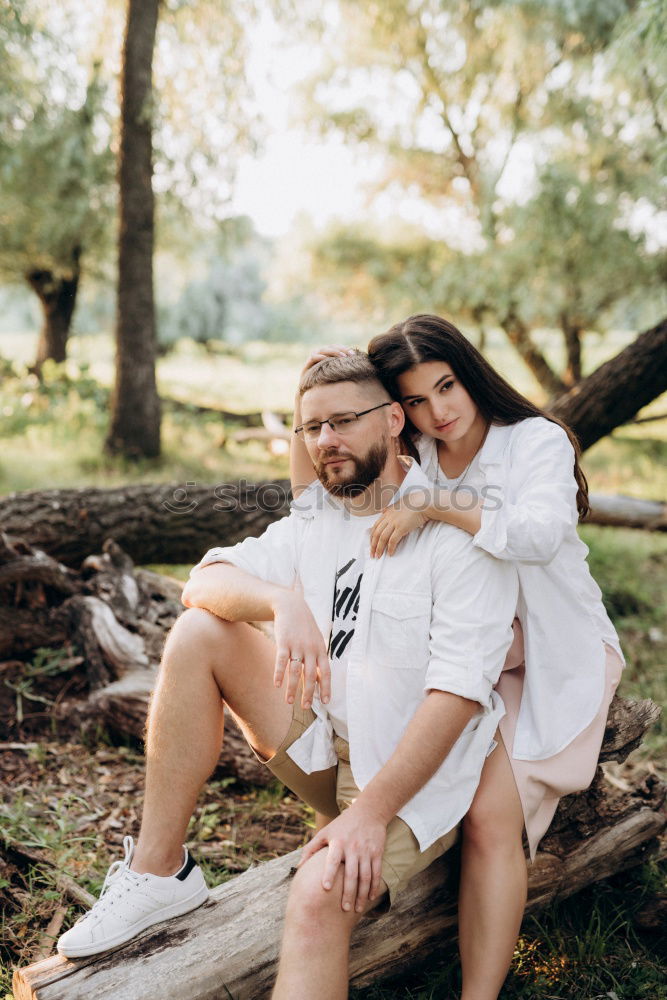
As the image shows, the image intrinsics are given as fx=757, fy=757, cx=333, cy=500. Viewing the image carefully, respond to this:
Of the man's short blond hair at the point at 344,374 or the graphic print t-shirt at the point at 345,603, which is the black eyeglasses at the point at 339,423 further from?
the graphic print t-shirt at the point at 345,603

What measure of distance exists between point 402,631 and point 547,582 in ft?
1.72

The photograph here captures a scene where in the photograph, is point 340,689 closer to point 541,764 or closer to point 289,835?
point 541,764

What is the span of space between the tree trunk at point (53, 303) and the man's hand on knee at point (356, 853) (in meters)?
11.4

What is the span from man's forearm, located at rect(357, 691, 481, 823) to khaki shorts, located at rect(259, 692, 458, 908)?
9 cm

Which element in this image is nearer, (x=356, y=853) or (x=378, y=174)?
(x=356, y=853)

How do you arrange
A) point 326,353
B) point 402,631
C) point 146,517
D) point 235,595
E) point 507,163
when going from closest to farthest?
1. point 402,631
2. point 235,595
3. point 326,353
4. point 146,517
5. point 507,163

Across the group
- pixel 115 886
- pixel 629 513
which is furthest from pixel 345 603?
pixel 629 513

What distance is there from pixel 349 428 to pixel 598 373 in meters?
3.55

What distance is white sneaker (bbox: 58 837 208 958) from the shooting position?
1.93 metres

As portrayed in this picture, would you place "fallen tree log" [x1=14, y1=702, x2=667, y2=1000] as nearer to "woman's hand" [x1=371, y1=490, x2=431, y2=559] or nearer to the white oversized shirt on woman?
the white oversized shirt on woman

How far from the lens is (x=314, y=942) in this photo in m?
1.71

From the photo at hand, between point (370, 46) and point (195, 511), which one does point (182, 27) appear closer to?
point (370, 46)

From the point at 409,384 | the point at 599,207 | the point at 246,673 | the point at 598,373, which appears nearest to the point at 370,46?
the point at 599,207

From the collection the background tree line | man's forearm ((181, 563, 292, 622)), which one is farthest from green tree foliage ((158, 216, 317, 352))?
man's forearm ((181, 563, 292, 622))
